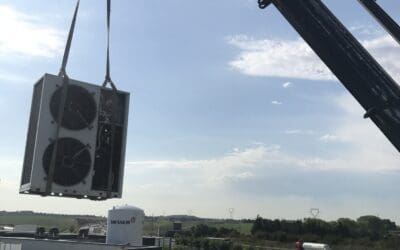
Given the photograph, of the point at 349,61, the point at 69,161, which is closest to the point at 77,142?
the point at 69,161

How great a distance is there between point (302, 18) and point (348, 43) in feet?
5.21

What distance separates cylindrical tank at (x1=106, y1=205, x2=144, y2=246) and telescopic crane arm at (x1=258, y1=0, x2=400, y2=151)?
10.8m

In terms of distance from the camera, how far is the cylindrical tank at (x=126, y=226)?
21.9m

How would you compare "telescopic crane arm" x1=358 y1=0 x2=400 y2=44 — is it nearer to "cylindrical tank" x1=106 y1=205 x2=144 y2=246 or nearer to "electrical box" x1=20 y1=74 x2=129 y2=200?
"electrical box" x1=20 y1=74 x2=129 y2=200

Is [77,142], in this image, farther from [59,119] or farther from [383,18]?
[383,18]

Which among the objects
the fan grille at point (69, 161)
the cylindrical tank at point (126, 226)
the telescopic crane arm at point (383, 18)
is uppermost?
the telescopic crane arm at point (383, 18)

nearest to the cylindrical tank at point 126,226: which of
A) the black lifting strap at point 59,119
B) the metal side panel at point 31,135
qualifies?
the metal side panel at point 31,135

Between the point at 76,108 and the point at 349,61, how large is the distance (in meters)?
7.27

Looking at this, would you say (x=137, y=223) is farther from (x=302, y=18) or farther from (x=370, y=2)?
(x=370, y=2)

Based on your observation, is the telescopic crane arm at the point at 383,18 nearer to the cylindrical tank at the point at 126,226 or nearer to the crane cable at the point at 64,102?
the crane cable at the point at 64,102

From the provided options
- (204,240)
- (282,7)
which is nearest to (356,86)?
(282,7)

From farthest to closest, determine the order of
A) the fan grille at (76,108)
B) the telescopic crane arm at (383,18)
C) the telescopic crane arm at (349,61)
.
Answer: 1. the telescopic crane arm at (349,61)
2. the telescopic crane arm at (383,18)
3. the fan grille at (76,108)

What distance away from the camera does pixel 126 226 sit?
21984 mm

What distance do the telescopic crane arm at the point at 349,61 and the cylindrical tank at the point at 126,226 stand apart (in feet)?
35.4
